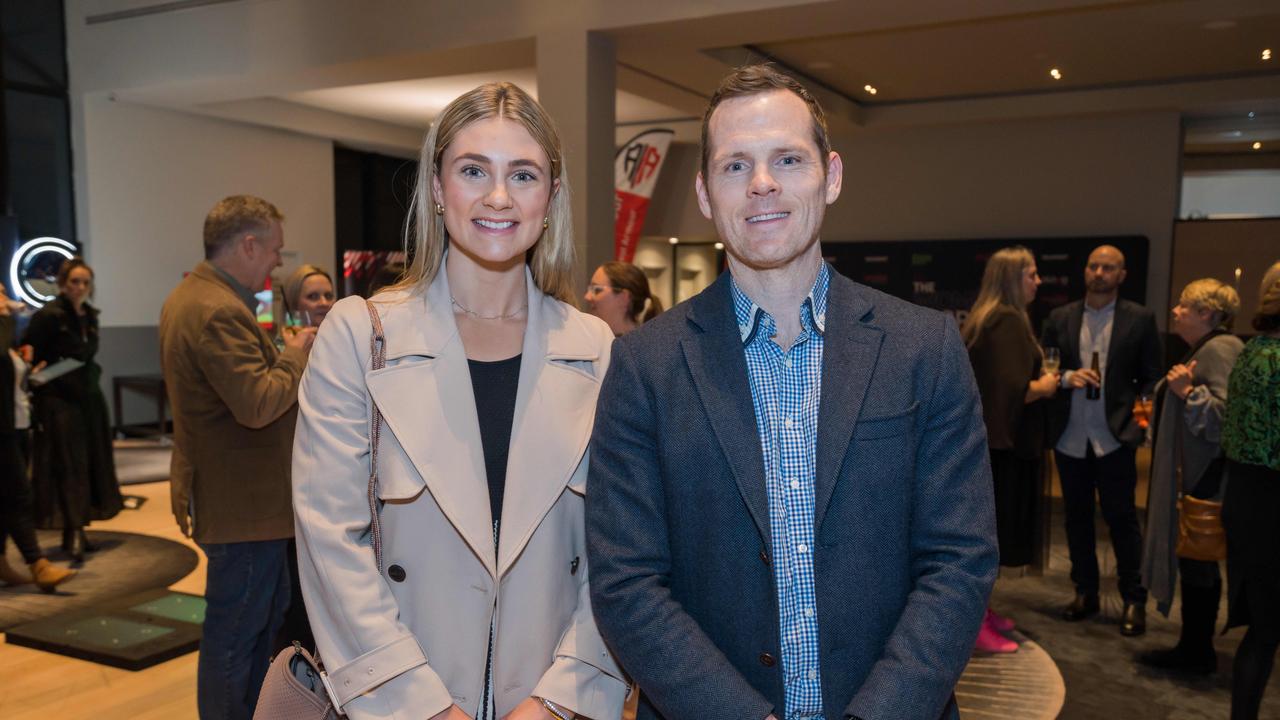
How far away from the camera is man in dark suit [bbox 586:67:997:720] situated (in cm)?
138

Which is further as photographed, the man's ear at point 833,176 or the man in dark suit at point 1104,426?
the man in dark suit at point 1104,426

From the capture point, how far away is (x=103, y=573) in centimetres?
534

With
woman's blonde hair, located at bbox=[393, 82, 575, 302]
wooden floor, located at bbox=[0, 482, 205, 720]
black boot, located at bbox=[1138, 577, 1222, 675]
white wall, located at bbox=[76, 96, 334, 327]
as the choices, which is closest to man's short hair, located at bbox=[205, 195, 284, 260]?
woman's blonde hair, located at bbox=[393, 82, 575, 302]

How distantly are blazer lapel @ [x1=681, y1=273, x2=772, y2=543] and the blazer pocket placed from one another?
0.15 metres

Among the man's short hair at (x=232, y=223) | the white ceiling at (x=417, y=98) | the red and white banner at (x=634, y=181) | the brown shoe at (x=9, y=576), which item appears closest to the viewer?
the man's short hair at (x=232, y=223)

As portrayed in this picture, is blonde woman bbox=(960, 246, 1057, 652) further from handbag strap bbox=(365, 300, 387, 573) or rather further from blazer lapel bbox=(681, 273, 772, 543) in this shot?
handbag strap bbox=(365, 300, 387, 573)

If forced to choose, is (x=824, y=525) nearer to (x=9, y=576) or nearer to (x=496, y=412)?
(x=496, y=412)

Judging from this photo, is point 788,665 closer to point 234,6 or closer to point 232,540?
point 232,540

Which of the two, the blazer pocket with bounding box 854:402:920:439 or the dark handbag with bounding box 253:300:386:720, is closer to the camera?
the blazer pocket with bounding box 854:402:920:439

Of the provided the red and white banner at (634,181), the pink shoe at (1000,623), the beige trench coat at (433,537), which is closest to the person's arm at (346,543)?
the beige trench coat at (433,537)

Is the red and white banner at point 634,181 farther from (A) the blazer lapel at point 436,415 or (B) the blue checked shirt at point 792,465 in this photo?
(B) the blue checked shirt at point 792,465

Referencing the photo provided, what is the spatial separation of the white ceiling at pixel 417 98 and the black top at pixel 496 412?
8340 millimetres

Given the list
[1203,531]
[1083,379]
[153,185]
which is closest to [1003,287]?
[1083,379]

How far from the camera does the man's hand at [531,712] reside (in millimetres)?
1509
